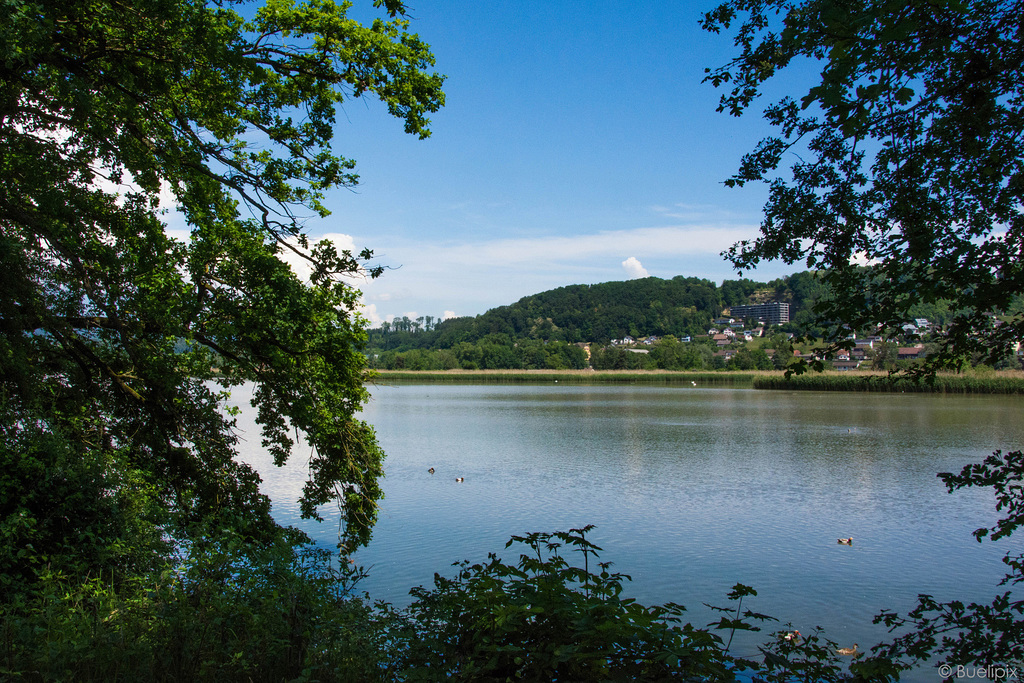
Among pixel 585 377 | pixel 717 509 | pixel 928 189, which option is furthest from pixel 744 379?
pixel 928 189

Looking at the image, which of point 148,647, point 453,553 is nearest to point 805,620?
point 453,553

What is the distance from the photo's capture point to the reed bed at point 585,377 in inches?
3492

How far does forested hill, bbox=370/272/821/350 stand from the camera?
6481 inches

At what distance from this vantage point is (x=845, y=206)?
502cm

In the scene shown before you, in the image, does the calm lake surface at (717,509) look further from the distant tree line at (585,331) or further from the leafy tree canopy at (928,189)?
the distant tree line at (585,331)

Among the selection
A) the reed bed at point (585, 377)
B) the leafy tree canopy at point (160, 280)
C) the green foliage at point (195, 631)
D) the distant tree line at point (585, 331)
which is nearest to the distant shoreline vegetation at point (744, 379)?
the reed bed at point (585, 377)

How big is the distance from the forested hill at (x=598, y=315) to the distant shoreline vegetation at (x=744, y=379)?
54214 mm

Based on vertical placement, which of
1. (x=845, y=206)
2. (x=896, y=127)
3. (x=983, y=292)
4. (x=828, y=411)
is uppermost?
(x=896, y=127)

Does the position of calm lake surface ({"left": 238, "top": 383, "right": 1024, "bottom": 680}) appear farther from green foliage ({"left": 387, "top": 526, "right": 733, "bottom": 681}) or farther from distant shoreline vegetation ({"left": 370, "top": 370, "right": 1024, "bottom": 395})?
distant shoreline vegetation ({"left": 370, "top": 370, "right": 1024, "bottom": 395})

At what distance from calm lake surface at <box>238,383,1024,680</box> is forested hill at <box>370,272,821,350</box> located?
13149 centimetres

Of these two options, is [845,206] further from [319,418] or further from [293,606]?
[319,418]

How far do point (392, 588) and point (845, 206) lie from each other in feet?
22.9

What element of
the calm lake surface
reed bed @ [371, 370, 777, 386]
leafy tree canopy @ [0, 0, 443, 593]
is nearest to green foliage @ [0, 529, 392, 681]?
leafy tree canopy @ [0, 0, 443, 593]

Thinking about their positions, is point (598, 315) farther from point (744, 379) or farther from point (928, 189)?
point (928, 189)
